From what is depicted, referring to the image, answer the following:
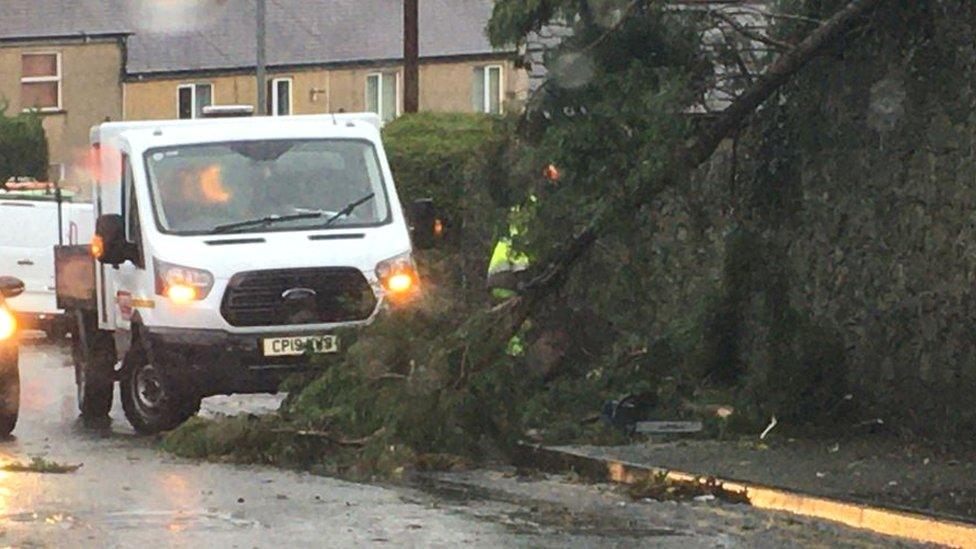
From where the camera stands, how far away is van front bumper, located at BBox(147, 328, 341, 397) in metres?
17.0

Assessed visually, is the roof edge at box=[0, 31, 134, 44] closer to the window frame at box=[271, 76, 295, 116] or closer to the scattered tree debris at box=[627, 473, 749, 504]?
the window frame at box=[271, 76, 295, 116]

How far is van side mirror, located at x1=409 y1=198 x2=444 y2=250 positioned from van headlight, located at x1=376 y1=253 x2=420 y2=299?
49cm

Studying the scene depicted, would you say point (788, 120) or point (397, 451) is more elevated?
point (788, 120)

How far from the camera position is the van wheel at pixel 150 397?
17.4 meters

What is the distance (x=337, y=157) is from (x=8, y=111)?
45.1 m

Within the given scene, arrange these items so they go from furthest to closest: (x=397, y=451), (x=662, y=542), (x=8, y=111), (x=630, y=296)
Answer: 1. (x=8, y=111)
2. (x=630, y=296)
3. (x=397, y=451)
4. (x=662, y=542)

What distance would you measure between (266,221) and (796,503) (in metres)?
6.30

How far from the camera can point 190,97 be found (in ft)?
209

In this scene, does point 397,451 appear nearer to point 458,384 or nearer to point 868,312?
point 458,384

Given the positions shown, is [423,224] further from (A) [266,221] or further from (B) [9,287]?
(B) [9,287]

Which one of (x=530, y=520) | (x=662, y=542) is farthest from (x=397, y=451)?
(x=662, y=542)

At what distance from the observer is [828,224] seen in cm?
1630

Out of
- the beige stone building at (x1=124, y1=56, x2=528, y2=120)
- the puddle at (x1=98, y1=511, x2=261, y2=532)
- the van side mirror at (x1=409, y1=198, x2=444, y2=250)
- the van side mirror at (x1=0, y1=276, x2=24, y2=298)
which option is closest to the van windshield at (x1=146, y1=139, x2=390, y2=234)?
the van side mirror at (x1=409, y1=198, x2=444, y2=250)

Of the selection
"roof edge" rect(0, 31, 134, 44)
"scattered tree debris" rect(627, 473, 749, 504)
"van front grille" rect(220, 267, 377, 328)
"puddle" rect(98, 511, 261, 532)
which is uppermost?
"roof edge" rect(0, 31, 134, 44)
